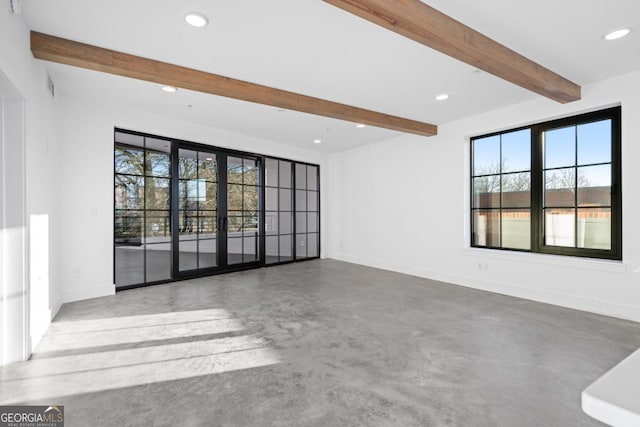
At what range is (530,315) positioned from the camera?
3.49 meters

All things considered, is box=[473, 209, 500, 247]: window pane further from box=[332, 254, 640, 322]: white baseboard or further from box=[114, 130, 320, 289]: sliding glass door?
box=[114, 130, 320, 289]: sliding glass door

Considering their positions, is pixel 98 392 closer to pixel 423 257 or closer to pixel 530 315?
pixel 530 315

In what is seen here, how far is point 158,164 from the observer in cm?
501

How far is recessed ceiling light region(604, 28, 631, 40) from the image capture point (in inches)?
100

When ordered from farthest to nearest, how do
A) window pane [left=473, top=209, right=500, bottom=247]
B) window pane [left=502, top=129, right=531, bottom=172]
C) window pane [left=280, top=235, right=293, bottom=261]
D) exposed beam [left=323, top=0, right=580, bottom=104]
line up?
window pane [left=280, top=235, right=293, bottom=261] → window pane [left=473, top=209, right=500, bottom=247] → window pane [left=502, top=129, right=531, bottom=172] → exposed beam [left=323, top=0, right=580, bottom=104]

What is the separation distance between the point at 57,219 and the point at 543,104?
6.35 metres

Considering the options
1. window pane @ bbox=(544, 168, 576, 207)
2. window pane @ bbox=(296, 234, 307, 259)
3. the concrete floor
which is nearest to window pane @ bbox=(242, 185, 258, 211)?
window pane @ bbox=(296, 234, 307, 259)

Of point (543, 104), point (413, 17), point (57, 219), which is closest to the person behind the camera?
point (413, 17)

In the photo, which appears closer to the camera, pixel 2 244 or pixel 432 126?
pixel 2 244

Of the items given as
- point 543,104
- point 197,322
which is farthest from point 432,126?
point 197,322

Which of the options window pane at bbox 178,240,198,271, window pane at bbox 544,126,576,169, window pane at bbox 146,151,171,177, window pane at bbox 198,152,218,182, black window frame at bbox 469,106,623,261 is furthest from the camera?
window pane at bbox 198,152,218,182

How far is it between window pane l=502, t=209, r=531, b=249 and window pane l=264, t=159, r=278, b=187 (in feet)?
14.5

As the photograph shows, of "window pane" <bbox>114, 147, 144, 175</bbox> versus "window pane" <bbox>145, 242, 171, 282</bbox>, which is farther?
"window pane" <bbox>145, 242, 171, 282</bbox>

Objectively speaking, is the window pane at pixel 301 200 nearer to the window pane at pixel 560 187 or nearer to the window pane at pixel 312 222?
the window pane at pixel 312 222
